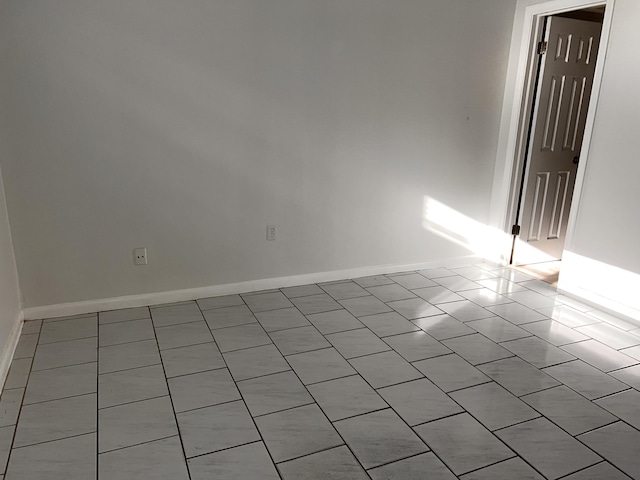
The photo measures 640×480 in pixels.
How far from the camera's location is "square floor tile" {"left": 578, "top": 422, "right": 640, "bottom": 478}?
188 cm

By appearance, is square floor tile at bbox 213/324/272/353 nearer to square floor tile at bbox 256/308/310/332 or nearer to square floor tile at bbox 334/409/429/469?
square floor tile at bbox 256/308/310/332

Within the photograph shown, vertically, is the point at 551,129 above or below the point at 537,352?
above

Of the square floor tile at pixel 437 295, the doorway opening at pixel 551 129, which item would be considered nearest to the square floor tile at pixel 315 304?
the square floor tile at pixel 437 295

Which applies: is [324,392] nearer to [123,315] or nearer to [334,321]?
[334,321]

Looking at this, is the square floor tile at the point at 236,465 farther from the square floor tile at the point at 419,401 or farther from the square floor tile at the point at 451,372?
the square floor tile at the point at 451,372

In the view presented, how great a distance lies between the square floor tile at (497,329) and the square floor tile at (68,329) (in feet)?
7.83

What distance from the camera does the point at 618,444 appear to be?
1993 mm

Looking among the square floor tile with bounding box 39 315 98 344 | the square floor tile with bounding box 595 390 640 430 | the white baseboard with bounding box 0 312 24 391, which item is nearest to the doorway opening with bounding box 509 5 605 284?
the square floor tile with bounding box 595 390 640 430

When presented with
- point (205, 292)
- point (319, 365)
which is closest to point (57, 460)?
point (319, 365)

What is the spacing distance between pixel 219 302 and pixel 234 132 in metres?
1.19

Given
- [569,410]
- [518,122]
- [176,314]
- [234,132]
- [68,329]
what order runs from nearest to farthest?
[569,410]
[68,329]
[176,314]
[234,132]
[518,122]

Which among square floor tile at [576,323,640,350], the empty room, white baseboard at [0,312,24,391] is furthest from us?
square floor tile at [576,323,640,350]

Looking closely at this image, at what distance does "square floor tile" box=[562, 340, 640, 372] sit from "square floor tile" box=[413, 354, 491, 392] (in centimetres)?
69

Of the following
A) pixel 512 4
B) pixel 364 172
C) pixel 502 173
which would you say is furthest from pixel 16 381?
pixel 512 4
